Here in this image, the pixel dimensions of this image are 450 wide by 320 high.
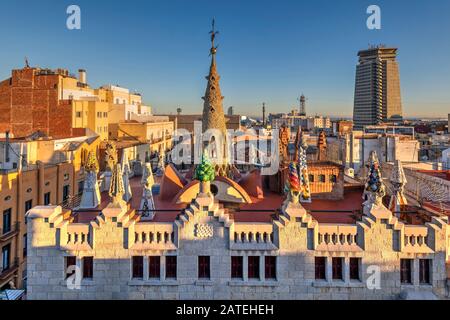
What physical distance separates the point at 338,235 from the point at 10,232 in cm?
2871

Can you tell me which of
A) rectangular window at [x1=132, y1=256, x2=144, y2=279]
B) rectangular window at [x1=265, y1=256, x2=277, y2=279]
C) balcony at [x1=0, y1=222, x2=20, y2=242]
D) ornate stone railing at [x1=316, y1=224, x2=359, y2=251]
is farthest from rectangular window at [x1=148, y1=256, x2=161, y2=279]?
balcony at [x1=0, y1=222, x2=20, y2=242]

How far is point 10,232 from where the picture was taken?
28500 mm

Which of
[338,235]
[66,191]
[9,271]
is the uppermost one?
[338,235]

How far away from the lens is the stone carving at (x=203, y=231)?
1322cm

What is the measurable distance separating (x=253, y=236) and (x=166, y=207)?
21.7 feet

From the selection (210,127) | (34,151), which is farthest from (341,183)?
(34,151)

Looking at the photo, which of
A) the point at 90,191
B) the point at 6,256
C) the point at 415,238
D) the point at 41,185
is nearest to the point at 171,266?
the point at 90,191

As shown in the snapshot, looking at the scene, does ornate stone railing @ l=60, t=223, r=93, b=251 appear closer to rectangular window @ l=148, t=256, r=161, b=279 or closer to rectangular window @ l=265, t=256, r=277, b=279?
rectangular window @ l=148, t=256, r=161, b=279

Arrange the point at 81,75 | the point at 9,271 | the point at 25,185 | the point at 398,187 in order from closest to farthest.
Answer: the point at 398,187 → the point at 9,271 → the point at 25,185 → the point at 81,75

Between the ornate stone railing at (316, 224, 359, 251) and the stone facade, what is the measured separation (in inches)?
1.6

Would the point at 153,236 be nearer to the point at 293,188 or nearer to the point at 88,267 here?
the point at 88,267

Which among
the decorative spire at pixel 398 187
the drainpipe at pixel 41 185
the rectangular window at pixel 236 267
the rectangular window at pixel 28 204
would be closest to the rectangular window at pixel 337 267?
the rectangular window at pixel 236 267

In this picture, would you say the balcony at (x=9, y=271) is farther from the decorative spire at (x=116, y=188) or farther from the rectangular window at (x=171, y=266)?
the rectangular window at (x=171, y=266)

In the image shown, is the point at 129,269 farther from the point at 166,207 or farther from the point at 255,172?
the point at 255,172
